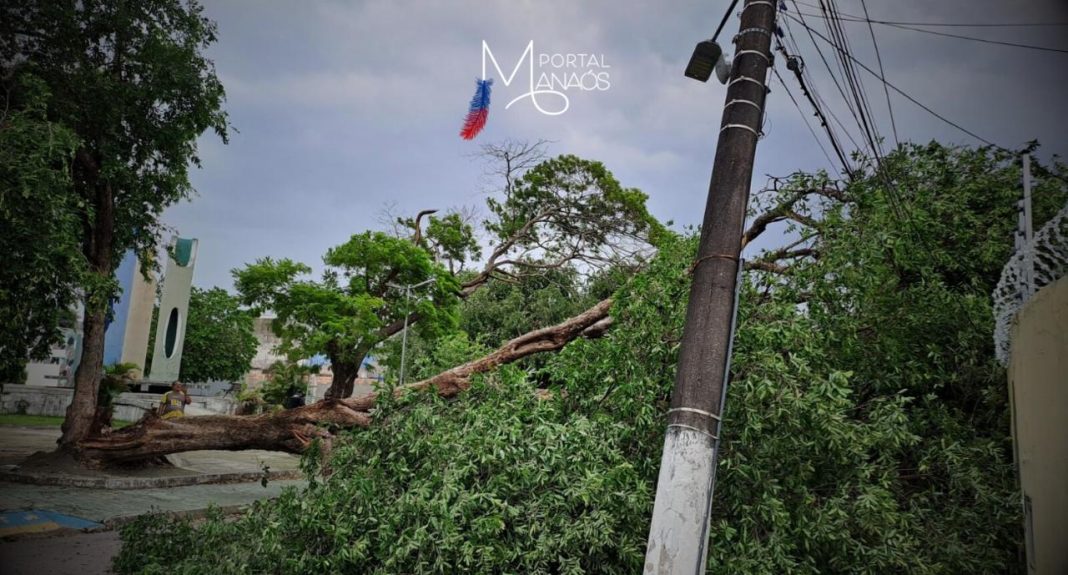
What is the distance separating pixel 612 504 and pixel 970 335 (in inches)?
153

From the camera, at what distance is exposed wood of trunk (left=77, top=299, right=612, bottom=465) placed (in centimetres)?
783

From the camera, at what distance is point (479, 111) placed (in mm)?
12664

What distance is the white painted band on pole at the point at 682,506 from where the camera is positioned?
3502 mm

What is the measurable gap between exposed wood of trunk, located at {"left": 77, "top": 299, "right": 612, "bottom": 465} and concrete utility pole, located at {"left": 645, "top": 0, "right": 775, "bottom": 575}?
3.33 m

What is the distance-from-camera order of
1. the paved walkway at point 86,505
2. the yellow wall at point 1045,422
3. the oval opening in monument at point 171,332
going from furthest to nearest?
1. the oval opening in monument at point 171,332
2. the paved walkway at point 86,505
3. the yellow wall at point 1045,422

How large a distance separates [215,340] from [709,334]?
1788 inches

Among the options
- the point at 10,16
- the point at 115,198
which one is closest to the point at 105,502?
the point at 115,198

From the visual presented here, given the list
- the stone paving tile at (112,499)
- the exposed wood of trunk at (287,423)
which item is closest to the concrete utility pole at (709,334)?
the exposed wood of trunk at (287,423)

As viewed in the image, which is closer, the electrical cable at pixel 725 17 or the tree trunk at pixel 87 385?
the electrical cable at pixel 725 17

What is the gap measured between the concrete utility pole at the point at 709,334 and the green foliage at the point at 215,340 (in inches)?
1668

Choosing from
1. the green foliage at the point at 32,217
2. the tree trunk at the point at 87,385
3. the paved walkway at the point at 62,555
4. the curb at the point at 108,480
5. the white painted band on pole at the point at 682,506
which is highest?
the green foliage at the point at 32,217

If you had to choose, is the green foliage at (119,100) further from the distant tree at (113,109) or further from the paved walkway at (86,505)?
the paved walkway at (86,505)

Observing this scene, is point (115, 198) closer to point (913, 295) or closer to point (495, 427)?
point (495, 427)

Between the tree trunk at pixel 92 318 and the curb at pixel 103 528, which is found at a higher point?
the tree trunk at pixel 92 318
